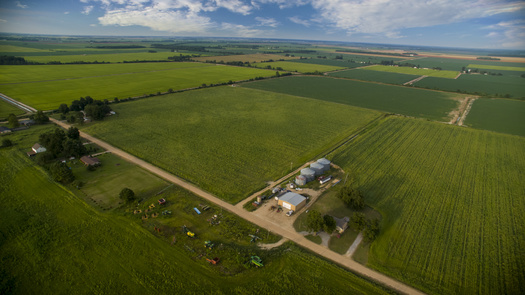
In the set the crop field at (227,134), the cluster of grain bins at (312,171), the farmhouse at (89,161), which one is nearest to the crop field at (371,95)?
the crop field at (227,134)

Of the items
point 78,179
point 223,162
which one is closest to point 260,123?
point 223,162

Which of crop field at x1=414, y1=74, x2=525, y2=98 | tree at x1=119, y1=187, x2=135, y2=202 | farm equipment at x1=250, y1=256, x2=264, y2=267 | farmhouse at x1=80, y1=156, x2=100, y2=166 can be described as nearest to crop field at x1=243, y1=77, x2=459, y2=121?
crop field at x1=414, y1=74, x2=525, y2=98

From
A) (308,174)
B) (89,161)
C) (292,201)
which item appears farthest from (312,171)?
(89,161)

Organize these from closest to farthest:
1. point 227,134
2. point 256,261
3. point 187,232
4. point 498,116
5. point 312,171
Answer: point 256,261
point 187,232
point 312,171
point 227,134
point 498,116

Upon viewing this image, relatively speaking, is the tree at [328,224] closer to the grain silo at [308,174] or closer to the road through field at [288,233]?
the road through field at [288,233]

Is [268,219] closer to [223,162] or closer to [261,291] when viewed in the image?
[261,291]

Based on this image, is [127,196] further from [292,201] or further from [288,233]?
[292,201]
